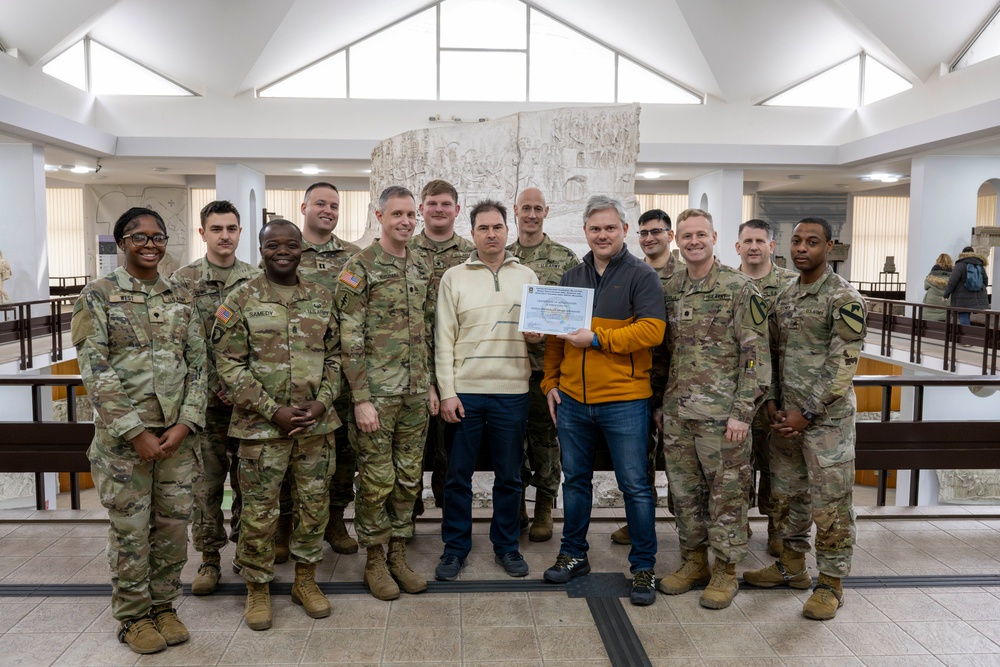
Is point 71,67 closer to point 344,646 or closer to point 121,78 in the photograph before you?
point 121,78

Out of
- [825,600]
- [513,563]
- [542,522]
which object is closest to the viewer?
[825,600]

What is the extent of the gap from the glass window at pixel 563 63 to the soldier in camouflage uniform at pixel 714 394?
12223 mm

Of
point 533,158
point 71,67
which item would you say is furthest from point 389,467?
point 71,67

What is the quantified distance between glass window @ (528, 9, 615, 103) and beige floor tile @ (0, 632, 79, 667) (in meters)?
13.4

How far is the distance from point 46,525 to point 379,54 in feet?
40.8

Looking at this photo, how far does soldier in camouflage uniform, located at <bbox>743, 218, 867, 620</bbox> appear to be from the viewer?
120 inches

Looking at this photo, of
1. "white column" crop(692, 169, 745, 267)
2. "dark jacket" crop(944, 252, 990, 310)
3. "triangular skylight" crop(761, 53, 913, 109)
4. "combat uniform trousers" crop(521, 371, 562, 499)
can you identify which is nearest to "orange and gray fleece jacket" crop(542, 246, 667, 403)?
"combat uniform trousers" crop(521, 371, 562, 499)

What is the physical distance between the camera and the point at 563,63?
14.7 meters

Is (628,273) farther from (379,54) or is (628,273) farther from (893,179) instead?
(893,179)

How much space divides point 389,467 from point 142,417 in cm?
102

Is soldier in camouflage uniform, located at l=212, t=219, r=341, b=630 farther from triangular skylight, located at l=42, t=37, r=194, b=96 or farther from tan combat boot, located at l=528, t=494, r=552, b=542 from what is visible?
triangular skylight, located at l=42, t=37, r=194, b=96

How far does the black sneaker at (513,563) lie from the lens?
135 inches

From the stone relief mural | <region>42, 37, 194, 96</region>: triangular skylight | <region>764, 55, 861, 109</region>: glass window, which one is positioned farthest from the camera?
<region>764, 55, 861, 109</region>: glass window

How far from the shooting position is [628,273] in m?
3.26
